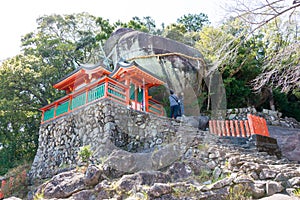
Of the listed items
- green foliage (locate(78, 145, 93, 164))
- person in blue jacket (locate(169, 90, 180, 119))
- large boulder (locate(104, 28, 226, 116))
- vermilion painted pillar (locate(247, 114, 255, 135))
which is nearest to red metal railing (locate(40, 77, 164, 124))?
person in blue jacket (locate(169, 90, 180, 119))

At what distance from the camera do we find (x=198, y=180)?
7.05 m

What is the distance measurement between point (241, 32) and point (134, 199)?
4.27 m

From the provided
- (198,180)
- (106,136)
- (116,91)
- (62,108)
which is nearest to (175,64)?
(116,91)

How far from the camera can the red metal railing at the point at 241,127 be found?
9391 millimetres

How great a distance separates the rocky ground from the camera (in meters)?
5.80

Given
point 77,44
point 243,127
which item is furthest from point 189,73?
point 77,44

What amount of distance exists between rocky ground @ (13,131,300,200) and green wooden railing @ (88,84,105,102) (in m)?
3.52

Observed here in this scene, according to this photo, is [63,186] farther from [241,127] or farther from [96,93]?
[241,127]

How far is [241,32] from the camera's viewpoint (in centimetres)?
485

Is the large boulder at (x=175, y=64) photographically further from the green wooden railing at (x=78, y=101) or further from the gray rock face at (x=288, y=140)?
the green wooden railing at (x=78, y=101)

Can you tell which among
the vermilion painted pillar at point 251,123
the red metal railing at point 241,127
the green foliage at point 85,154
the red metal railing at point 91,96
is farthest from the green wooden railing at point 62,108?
the vermilion painted pillar at point 251,123

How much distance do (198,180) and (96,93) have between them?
236 inches

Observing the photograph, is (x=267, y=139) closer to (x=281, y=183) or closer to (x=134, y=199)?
(x=281, y=183)

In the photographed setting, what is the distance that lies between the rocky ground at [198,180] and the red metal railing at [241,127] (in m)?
0.79
